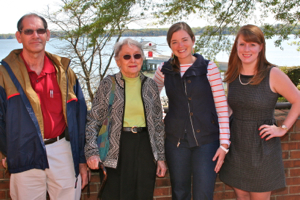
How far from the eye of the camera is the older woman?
7.97 ft

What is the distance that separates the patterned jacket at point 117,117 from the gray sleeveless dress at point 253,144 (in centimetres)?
69

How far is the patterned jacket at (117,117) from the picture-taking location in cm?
242

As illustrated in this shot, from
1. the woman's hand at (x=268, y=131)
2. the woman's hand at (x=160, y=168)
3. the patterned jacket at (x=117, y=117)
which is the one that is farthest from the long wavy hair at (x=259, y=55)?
the woman's hand at (x=160, y=168)

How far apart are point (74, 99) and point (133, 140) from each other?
61 cm

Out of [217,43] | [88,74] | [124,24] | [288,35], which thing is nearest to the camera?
[288,35]

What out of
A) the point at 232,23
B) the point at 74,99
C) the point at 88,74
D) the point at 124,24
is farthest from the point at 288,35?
the point at 88,74

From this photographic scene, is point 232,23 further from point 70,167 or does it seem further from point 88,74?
point 88,74

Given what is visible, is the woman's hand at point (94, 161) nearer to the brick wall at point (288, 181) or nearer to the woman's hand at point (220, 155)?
the brick wall at point (288, 181)

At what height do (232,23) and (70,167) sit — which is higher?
(232,23)

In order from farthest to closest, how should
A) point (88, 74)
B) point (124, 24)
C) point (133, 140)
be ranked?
point (88, 74) → point (124, 24) → point (133, 140)

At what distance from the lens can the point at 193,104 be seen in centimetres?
252

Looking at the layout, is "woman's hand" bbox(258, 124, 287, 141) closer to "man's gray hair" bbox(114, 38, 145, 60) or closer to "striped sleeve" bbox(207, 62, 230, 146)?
"striped sleeve" bbox(207, 62, 230, 146)

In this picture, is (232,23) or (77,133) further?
(232,23)

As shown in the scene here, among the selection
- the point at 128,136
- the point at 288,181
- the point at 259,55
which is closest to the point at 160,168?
the point at 128,136
